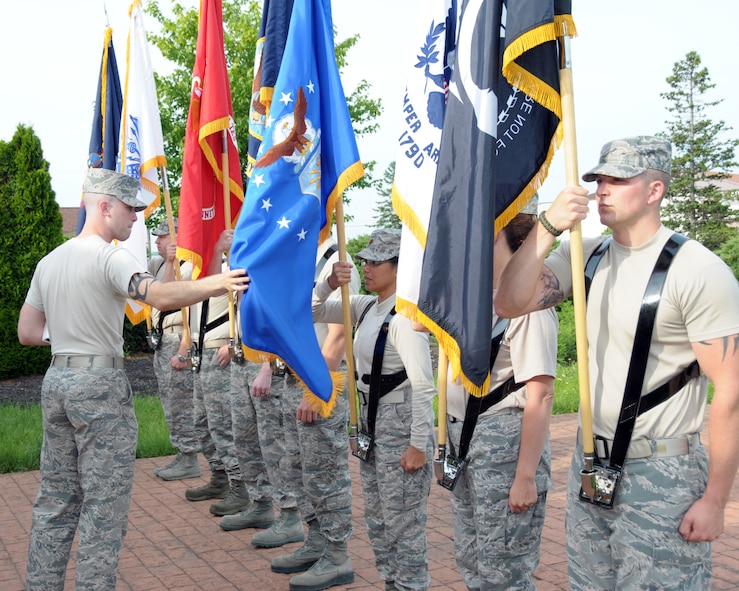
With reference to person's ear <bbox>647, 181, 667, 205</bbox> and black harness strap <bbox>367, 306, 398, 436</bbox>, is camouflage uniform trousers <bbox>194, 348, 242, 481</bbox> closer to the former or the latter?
black harness strap <bbox>367, 306, 398, 436</bbox>

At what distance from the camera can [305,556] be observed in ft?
18.6

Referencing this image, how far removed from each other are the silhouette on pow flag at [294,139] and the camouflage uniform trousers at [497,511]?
199 cm

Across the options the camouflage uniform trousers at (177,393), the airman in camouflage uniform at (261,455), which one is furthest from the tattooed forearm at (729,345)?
the camouflage uniform trousers at (177,393)

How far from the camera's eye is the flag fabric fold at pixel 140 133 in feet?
24.8

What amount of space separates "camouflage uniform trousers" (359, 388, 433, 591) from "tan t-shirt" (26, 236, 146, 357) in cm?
164

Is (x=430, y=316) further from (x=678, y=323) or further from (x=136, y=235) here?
(x=136, y=235)

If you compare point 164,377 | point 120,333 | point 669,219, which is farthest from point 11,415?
point 669,219

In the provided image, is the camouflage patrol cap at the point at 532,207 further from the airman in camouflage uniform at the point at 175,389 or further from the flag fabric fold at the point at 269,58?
the airman in camouflage uniform at the point at 175,389

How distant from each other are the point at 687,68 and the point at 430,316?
37.9 meters

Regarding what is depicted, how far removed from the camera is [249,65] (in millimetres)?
17312

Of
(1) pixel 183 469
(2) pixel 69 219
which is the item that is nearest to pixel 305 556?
(1) pixel 183 469

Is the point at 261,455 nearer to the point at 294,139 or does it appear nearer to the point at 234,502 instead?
the point at 234,502

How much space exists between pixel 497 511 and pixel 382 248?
174cm

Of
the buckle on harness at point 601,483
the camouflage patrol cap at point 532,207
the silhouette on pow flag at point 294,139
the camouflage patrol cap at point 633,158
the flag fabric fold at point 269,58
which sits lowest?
the buckle on harness at point 601,483
